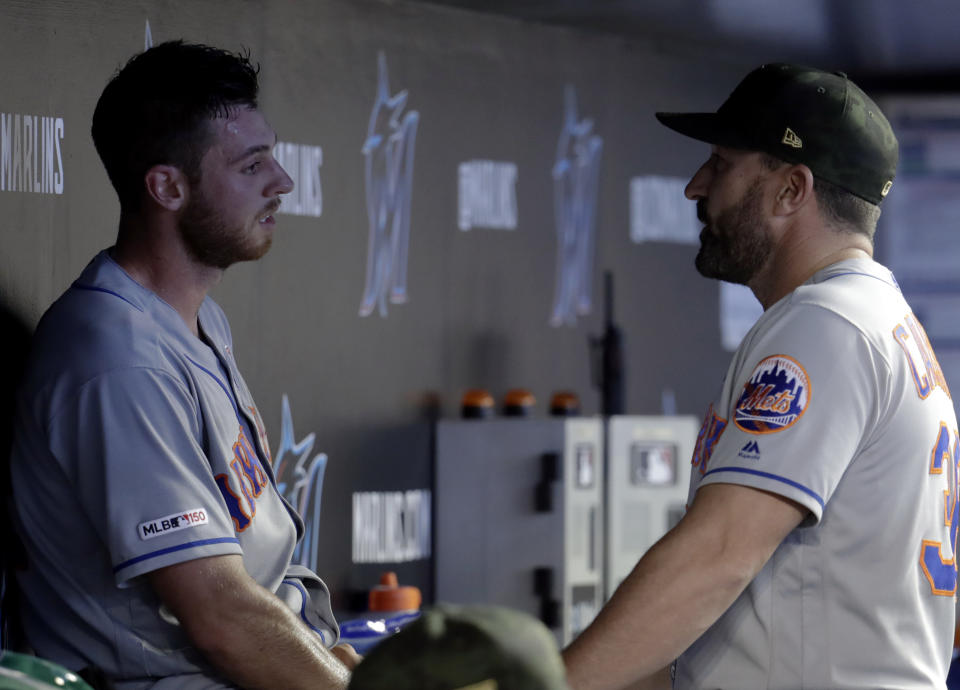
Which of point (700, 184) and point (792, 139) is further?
point (700, 184)

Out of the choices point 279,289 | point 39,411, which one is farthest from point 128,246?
point 279,289

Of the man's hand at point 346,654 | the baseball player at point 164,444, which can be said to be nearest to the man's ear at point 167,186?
the baseball player at point 164,444

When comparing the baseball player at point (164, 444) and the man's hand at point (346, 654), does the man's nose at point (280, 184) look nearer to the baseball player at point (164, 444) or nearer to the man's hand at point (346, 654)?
the baseball player at point (164, 444)

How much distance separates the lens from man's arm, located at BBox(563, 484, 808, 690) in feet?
4.62

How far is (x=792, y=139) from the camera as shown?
5.41 feet

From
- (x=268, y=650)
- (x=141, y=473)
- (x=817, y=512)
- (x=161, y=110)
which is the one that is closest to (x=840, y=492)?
(x=817, y=512)

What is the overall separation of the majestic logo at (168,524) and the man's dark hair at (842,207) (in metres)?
0.95

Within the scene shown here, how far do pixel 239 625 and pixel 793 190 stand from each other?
974mm

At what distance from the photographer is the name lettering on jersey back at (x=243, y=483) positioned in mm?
1758

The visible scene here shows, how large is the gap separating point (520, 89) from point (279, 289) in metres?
1.17

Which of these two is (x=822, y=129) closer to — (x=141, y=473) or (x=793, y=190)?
(x=793, y=190)

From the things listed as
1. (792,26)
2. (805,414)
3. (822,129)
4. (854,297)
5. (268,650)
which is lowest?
(268,650)

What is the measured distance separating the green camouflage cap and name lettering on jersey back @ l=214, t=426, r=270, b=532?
87cm

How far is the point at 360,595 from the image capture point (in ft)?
11.1
